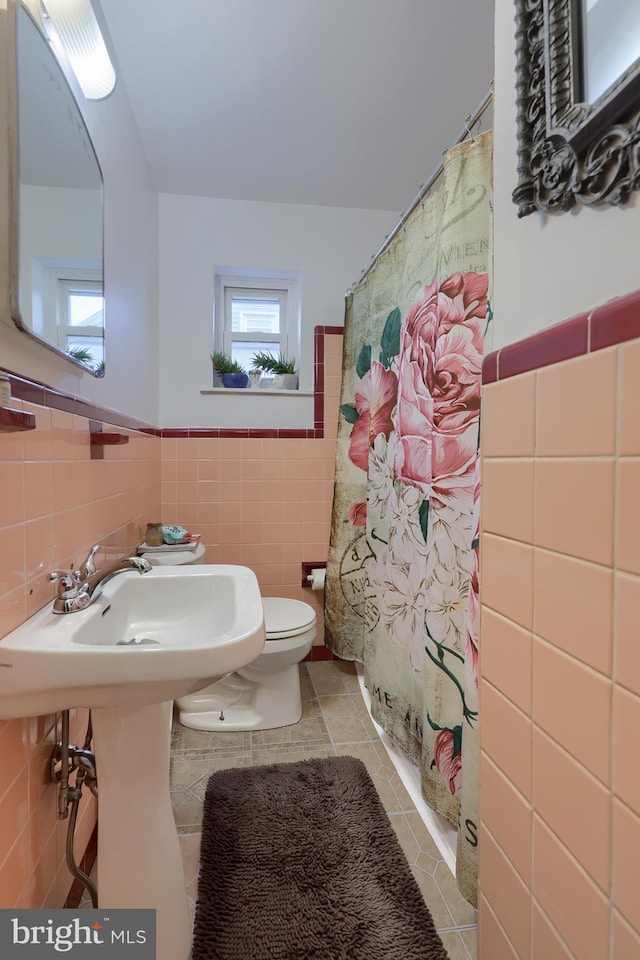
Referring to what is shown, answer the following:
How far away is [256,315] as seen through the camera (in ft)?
8.30

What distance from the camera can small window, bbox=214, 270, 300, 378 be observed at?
246 cm

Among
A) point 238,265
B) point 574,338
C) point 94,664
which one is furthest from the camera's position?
point 238,265

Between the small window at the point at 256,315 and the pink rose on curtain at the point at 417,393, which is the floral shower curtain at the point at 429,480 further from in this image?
the small window at the point at 256,315

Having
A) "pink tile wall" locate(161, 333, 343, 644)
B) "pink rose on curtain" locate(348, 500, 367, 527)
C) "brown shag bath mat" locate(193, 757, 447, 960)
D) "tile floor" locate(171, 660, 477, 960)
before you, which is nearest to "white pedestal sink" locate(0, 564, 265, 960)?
"brown shag bath mat" locate(193, 757, 447, 960)

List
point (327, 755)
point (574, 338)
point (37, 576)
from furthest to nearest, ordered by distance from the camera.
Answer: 1. point (327, 755)
2. point (37, 576)
3. point (574, 338)

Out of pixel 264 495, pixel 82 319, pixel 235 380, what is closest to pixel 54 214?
pixel 82 319

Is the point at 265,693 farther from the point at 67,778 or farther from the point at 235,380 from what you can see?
the point at 235,380

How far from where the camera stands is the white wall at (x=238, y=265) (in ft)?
7.43

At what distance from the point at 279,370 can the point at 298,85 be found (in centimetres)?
113

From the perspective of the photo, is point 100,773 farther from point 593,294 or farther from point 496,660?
point 593,294

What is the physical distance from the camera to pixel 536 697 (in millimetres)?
548

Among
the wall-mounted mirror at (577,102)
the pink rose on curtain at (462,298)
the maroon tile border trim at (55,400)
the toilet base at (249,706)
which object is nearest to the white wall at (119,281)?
the maroon tile border trim at (55,400)

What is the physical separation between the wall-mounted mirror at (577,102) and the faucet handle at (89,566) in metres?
1.05

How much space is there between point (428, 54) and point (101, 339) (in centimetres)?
136
